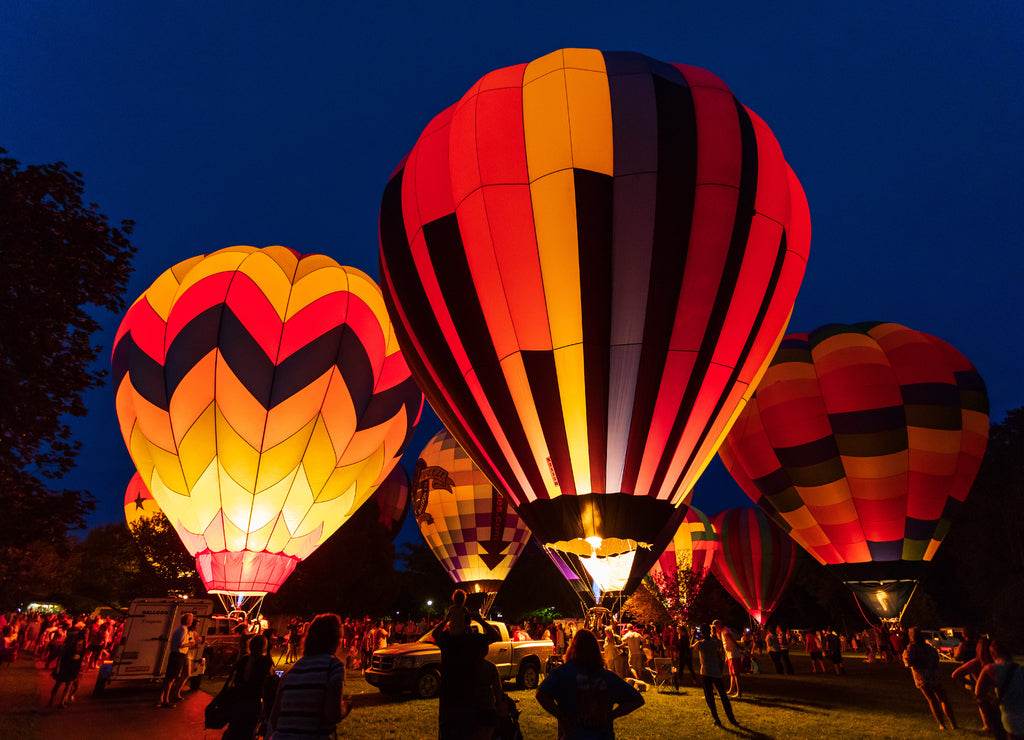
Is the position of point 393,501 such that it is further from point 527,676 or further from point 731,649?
point 731,649

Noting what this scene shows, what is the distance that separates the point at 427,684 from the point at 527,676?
2168 mm

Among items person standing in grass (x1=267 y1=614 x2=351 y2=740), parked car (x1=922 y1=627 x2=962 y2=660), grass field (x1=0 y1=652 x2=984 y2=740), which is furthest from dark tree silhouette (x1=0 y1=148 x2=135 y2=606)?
parked car (x1=922 y1=627 x2=962 y2=660)

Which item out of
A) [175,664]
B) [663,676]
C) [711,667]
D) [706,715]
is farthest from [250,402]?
[663,676]

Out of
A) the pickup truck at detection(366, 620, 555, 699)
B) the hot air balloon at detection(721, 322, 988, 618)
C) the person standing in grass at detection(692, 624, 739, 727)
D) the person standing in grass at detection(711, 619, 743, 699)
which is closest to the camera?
the person standing in grass at detection(692, 624, 739, 727)

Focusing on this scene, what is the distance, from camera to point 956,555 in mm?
33188

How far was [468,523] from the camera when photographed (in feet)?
75.6

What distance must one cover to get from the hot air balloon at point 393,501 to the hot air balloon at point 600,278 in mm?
25501

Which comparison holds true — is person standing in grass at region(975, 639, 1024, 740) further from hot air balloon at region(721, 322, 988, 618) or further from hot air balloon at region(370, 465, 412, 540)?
hot air balloon at region(370, 465, 412, 540)

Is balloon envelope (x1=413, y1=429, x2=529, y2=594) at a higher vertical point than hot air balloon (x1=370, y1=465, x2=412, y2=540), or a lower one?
lower

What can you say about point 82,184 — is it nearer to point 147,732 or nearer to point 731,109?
point 147,732

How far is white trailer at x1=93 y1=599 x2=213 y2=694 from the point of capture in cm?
1141

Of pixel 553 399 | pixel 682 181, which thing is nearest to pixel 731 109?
pixel 682 181

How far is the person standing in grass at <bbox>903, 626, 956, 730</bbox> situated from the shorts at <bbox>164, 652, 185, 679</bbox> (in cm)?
1017

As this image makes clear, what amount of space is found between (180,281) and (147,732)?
10259 millimetres
